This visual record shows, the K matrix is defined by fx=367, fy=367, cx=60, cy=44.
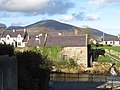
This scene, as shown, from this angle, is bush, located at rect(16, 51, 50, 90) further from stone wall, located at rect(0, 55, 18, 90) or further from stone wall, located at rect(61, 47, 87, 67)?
stone wall, located at rect(61, 47, 87, 67)

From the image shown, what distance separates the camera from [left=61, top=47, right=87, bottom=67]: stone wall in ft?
238

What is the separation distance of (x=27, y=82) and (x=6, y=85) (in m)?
4.93

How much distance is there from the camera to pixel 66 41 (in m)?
75.0

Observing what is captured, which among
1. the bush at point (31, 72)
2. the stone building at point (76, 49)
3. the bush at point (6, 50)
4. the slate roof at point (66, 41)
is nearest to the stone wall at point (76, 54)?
the stone building at point (76, 49)

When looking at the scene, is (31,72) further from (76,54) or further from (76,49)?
(76,54)

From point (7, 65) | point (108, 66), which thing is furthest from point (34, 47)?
point (7, 65)

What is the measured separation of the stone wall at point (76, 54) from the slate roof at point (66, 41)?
0.83m

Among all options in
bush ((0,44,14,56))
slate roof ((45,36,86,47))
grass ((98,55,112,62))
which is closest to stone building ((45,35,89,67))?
slate roof ((45,36,86,47))

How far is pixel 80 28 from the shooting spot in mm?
117375

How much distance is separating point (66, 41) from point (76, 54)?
3794 mm

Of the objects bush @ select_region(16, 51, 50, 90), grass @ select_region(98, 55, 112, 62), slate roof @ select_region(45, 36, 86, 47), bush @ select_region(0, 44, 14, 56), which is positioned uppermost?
slate roof @ select_region(45, 36, 86, 47)

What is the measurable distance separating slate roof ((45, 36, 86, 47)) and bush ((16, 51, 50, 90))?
46420mm

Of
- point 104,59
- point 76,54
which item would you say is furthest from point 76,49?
point 104,59

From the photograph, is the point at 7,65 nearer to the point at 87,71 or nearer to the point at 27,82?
the point at 27,82
